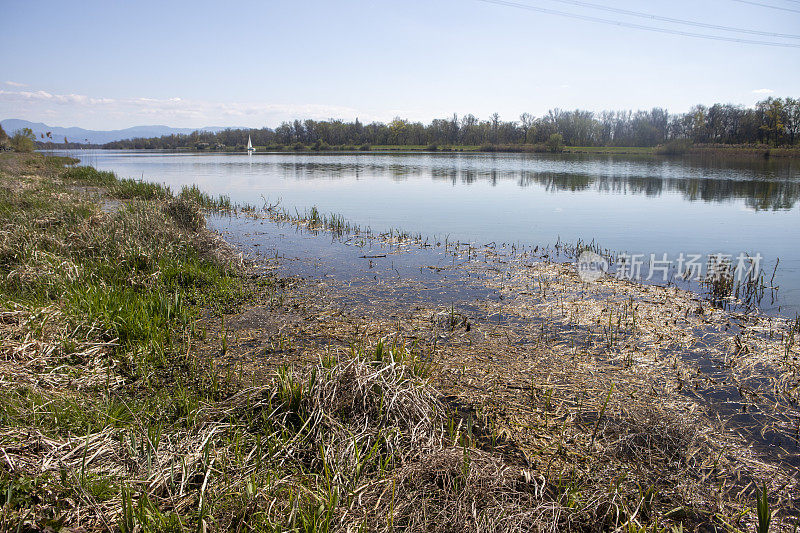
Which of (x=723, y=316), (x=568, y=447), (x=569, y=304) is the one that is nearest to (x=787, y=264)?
(x=723, y=316)

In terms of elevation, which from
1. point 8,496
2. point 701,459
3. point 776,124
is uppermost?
point 776,124

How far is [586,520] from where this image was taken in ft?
9.27

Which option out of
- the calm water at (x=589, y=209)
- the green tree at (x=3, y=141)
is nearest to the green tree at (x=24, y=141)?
the green tree at (x=3, y=141)

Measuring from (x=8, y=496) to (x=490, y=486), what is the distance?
2862 millimetres

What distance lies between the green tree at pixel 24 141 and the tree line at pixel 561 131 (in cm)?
8389

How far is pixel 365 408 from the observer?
11.8 ft

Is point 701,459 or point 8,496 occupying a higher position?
point 8,496

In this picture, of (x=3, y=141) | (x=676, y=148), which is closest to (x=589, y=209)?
(x=3, y=141)

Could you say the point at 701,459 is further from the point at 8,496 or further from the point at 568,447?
the point at 8,496

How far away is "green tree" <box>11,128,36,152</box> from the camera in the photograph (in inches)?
1805

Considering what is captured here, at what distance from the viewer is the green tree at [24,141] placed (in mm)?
45844

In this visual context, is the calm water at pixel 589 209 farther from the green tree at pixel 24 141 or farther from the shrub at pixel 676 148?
the shrub at pixel 676 148

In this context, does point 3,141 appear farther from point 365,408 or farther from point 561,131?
point 561,131

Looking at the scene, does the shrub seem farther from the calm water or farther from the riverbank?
the riverbank
